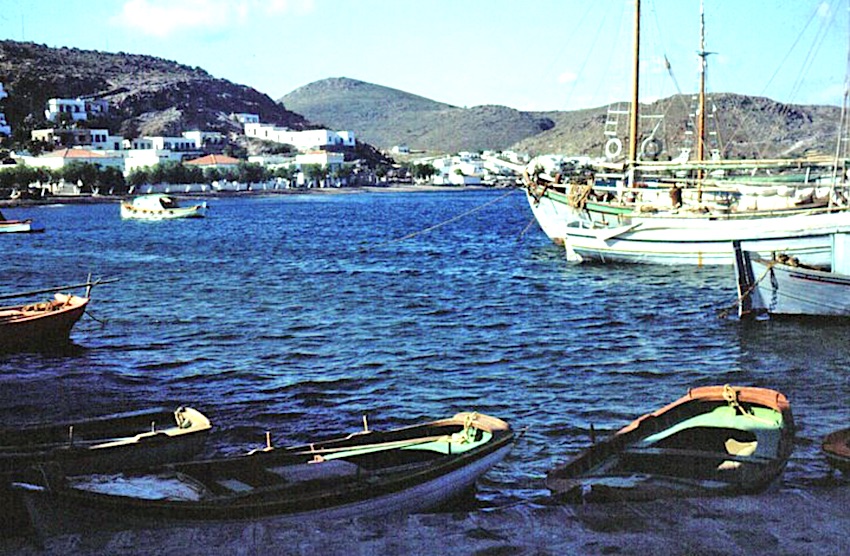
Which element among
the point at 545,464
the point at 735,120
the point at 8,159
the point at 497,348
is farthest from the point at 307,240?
the point at 735,120

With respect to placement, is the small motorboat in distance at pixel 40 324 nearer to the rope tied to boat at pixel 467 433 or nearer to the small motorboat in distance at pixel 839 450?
the rope tied to boat at pixel 467 433

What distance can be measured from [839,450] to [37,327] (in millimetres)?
16175

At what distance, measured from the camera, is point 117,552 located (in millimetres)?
6621

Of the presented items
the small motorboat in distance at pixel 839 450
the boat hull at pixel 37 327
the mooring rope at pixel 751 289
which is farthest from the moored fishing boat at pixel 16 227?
the small motorboat in distance at pixel 839 450

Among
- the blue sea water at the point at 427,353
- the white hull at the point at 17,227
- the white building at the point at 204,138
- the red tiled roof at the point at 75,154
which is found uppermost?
the white building at the point at 204,138

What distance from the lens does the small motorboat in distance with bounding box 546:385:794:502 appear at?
9031 millimetres

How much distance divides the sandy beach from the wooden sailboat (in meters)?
19.1

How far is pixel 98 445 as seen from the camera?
1010 cm

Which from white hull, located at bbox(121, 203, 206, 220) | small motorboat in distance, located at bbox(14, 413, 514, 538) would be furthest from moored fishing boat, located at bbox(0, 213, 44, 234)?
small motorboat in distance, located at bbox(14, 413, 514, 538)

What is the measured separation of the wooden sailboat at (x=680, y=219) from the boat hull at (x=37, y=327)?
17.7 metres

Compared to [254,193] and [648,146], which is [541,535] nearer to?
[648,146]

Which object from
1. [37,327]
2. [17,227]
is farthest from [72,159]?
[37,327]

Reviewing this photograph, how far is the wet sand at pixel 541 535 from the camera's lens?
662cm

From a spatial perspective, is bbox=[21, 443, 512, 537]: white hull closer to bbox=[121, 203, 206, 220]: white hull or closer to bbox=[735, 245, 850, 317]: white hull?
bbox=[735, 245, 850, 317]: white hull
